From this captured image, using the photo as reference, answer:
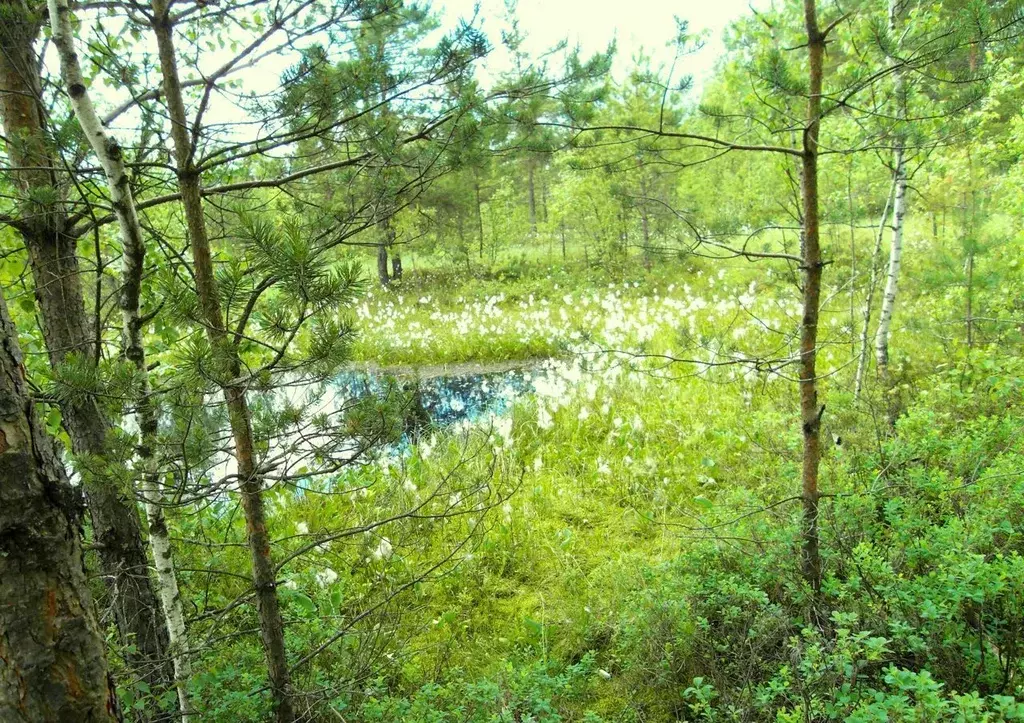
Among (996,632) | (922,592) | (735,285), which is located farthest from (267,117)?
(735,285)

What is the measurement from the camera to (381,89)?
2.74 metres

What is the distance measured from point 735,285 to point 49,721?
40.2 ft

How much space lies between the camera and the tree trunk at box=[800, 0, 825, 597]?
2775 mm

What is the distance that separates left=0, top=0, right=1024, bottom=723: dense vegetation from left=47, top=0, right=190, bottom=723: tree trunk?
0.02 metres

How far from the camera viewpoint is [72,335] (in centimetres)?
295

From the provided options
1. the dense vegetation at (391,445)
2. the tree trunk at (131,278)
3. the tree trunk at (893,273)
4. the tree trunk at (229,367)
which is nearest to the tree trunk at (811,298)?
the dense vegetation at (391,445)

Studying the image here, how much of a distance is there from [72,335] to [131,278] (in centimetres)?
112

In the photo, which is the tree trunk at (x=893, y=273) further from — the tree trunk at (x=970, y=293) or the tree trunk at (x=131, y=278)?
the tree trunk at (x=131, y=278)

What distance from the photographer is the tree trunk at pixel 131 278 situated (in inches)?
77.7

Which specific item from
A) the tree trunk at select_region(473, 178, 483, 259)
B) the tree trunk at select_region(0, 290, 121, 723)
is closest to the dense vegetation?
the tree trunk at select_region(0, 290, 121, 723)

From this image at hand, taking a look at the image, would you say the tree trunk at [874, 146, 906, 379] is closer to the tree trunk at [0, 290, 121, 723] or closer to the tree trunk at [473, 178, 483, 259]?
the tree trunk at [0, 290, 121, 723]

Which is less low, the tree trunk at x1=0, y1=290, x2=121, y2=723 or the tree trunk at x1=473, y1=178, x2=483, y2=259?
the tree trunk at x1=473, y1=178, x2=483, y2=259

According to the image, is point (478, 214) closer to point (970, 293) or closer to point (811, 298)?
point (970, 293)

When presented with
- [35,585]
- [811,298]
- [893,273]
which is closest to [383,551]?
[35,585]
